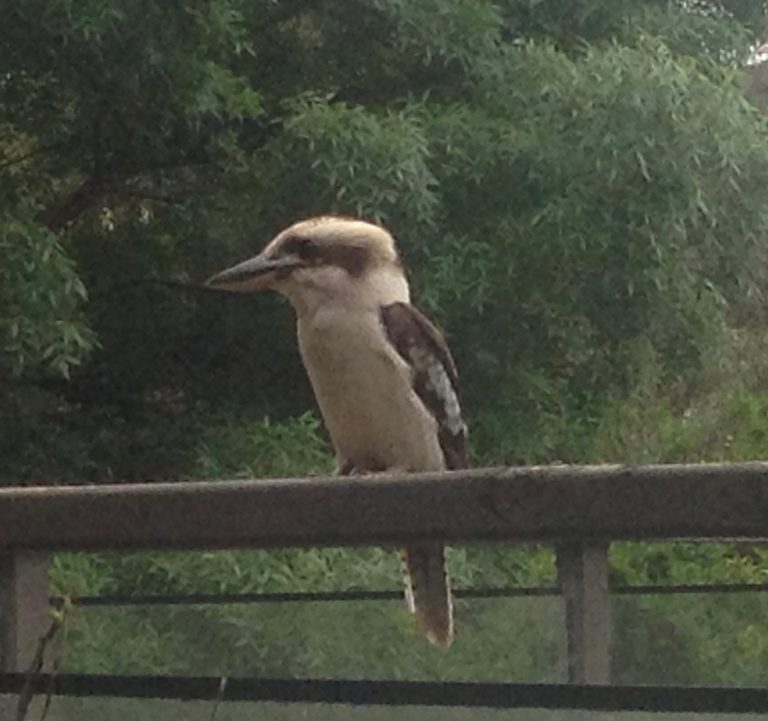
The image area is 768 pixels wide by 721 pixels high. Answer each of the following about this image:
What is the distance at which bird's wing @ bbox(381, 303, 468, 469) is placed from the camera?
1333 millimetres

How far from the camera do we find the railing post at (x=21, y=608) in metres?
0.81

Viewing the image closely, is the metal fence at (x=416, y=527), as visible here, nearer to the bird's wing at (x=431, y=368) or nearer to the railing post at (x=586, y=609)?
the railing post at (x=586, y=609)

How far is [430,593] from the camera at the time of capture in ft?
3.54

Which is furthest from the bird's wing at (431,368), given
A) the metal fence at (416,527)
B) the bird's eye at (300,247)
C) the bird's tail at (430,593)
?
the metal fence at (416,527)

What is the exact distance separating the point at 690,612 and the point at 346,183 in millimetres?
1540

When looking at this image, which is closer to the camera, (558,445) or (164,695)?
(164,695)

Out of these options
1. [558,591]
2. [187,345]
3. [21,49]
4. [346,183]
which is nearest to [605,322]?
[346,183]

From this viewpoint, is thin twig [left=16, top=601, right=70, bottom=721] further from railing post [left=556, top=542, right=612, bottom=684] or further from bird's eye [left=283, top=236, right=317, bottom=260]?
bird's eye [left=283, top=236, right=317, bottom=260]

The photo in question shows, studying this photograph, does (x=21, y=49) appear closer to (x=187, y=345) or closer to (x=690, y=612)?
(x=187, y=345)

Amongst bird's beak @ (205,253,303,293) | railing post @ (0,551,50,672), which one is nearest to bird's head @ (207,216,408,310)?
bird's beak @ (205,253,303,293)

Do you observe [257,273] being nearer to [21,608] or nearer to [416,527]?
[21,608]

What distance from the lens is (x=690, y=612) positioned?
1021 millimetres

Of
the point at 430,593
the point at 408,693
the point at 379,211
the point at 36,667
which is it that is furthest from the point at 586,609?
the point at 379,211

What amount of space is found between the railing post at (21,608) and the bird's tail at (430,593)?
0.29m
